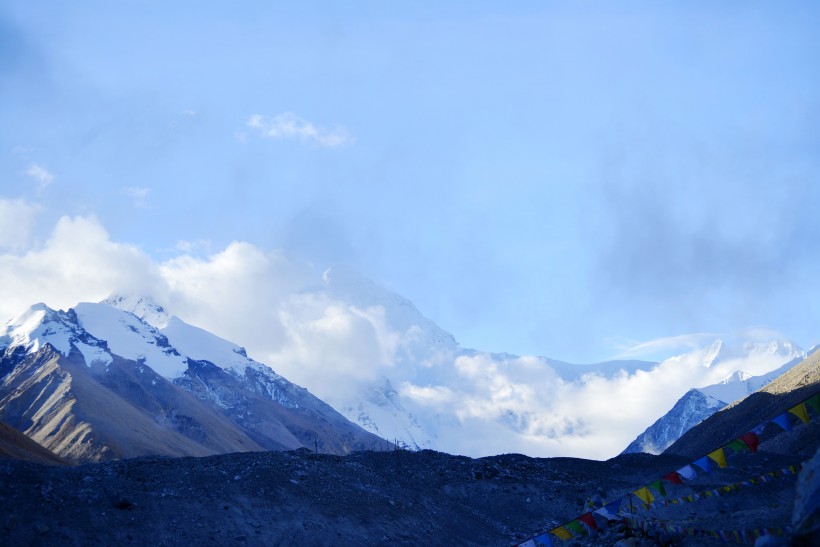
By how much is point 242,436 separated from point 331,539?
17175cm

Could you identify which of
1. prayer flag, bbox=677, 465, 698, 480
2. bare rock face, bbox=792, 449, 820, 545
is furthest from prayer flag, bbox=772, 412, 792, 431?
prayer flag, bbox=677, 465, 698, 480

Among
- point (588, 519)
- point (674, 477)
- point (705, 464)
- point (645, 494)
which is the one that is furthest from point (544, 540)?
point (705, 464)

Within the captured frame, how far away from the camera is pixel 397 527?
1522 inches

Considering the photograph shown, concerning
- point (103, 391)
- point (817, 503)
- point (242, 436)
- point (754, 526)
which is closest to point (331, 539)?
point (754, 526)

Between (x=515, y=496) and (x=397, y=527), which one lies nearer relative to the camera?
(x=397, y=527)

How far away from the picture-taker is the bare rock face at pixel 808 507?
49.4 feet

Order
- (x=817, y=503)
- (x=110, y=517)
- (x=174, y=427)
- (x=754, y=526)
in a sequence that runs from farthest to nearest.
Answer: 1. (x=174, y=427)
2. (x=110, y=517)
3. (x=754, y=526)
4. (x=817, y=503)

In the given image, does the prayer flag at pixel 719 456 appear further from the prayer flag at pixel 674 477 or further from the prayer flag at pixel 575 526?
the prayer flag at pixel 575 526

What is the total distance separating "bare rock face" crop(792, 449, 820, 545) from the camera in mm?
15047

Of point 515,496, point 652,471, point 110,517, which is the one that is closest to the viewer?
point 110,517

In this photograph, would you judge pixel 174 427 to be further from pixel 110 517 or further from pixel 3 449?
pixel 110 517

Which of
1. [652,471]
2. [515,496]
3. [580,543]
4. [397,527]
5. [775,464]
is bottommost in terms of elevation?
[397,527]

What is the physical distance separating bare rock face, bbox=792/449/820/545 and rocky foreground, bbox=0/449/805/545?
7.46m

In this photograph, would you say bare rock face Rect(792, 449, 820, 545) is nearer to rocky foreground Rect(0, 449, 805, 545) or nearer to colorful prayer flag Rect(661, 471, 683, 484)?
colorful prayer flag Rect(661, 471, 683, 484)
